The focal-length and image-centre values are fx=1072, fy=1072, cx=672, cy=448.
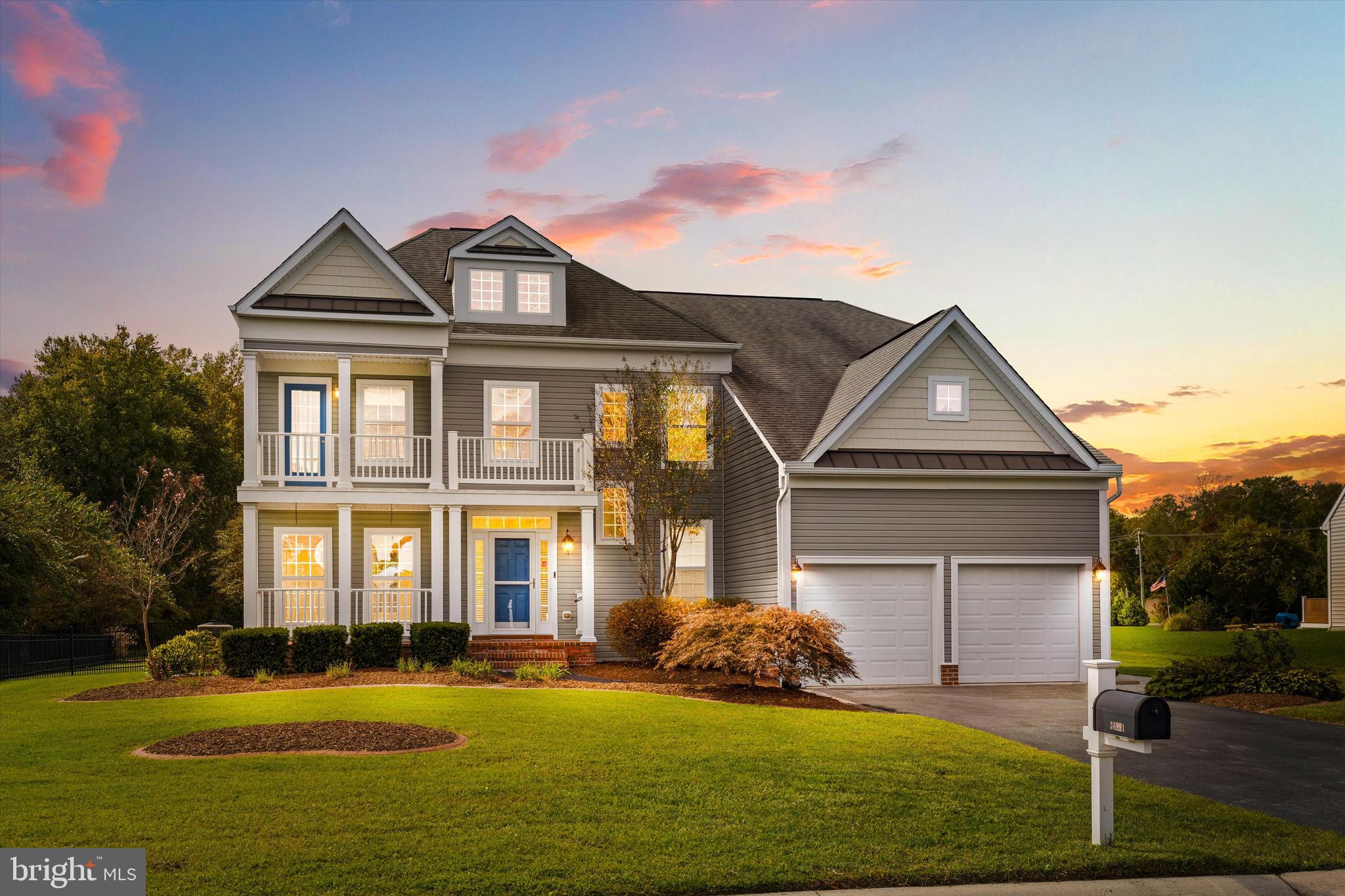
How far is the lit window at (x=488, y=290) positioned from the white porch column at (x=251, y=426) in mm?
4974

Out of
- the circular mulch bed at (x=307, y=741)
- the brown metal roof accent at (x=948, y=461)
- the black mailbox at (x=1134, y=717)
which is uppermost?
the brown metal roof accent at (x=948, y=461)

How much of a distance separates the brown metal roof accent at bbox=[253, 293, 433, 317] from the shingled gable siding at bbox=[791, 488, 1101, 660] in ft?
28.5

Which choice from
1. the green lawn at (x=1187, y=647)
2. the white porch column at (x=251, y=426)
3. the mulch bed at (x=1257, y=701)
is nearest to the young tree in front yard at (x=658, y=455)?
the white porch column at (x=251, y=426)

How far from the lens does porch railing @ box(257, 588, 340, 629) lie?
20891 millimetres

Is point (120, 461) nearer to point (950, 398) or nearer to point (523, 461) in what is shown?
point (523, 461)

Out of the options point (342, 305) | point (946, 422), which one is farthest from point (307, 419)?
point (946, 422)

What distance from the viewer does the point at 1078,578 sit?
21.3 meters

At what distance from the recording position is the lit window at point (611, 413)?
75.8ft

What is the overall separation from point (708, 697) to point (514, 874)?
9.31 meters

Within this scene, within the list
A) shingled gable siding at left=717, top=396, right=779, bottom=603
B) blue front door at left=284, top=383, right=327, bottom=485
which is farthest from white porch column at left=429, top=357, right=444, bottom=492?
shingled gable siding at left=717, top=396, right=779, bottom=603

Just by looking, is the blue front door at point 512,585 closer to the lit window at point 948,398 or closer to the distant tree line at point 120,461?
the lit window at point 948,398

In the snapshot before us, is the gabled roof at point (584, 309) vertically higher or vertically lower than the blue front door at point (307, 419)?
higher

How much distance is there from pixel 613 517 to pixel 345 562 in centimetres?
578

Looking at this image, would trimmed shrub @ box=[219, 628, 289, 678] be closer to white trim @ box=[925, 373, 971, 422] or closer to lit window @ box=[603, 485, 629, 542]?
lit window @ box=[603, 485, 629, 542]
